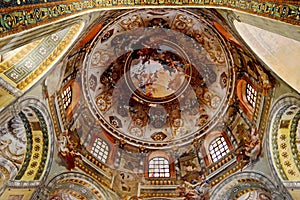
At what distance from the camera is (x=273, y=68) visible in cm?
1163

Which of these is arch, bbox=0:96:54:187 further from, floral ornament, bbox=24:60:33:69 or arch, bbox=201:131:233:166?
arch, bbox=201:131:233:166

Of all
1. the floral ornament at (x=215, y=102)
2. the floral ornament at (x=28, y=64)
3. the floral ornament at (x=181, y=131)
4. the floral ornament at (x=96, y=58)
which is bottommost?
the floral ornament at (x=28, y=64)

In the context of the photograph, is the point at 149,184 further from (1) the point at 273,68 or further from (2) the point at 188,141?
(1) the point at 273,68

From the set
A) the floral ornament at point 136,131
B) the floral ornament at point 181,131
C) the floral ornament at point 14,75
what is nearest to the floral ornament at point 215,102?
the floral ornament at point 181,131

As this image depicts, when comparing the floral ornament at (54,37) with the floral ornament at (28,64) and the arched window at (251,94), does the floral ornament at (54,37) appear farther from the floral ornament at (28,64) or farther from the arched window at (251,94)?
the arched window at (251,94)

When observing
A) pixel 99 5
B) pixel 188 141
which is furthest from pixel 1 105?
pixel 188 141

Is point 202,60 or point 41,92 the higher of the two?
point 202,60

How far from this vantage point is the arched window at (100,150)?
1766cm

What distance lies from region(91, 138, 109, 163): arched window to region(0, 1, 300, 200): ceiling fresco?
64 mm

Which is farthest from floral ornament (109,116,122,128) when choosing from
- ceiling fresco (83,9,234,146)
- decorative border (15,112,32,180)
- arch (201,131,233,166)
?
decorative border (15,112,32,180)

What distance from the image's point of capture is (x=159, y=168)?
18984 mm

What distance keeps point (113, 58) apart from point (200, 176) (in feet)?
25.7

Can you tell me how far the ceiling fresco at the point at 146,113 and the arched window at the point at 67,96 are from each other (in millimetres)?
55

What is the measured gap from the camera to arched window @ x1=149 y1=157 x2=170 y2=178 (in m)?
18.6
